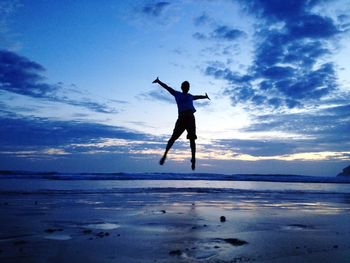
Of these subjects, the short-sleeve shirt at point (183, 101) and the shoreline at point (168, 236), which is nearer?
the shoreline at point (168, 236)

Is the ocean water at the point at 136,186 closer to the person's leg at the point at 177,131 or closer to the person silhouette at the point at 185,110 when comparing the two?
the person's leg at the point at 177,131

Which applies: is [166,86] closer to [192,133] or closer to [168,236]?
[192,133]

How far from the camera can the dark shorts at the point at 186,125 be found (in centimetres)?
1005

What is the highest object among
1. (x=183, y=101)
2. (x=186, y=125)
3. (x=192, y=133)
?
(x=183, y=101)

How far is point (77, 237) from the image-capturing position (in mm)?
6223

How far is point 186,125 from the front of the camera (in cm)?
1017

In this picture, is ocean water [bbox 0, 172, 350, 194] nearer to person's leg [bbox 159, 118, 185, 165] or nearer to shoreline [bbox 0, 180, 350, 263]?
person's leg [bbox 159, 118, 185, 165]

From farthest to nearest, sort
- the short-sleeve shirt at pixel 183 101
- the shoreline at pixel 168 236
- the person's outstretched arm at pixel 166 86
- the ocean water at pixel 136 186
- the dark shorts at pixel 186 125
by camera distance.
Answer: the ocean water at pixel 136 186 < the dark shorts at pixel 186 125 < the short-sleeve shirt at pixel 183 101 < the person's outstretched arm at pixel 166 86 < the shoreline at pixel 168 236

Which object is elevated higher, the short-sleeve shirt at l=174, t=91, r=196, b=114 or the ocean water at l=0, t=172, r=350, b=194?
the short-sleeve shirt at l=174, t=91, r=196, b=114

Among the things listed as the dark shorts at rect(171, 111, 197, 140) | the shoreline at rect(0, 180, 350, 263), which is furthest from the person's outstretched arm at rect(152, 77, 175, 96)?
the shoreline at rect(0, 180, 350, 263)

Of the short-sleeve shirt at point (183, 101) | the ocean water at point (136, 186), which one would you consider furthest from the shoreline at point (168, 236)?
the ocean water at point (136, 186)

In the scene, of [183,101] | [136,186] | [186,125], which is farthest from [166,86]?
[136,186]

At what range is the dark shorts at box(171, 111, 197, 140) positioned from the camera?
1005 centimetres

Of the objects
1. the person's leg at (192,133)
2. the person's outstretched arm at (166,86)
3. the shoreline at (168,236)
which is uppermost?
the person's outstretched arm at (166,86)
